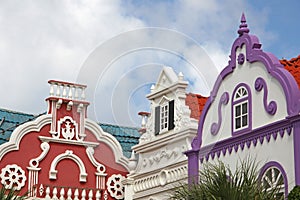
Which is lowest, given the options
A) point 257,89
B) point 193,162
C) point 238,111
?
point 193,162

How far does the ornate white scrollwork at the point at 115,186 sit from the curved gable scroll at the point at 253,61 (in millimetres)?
4952

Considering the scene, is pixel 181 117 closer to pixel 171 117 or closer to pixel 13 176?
pixel 171 117

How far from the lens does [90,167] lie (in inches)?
974

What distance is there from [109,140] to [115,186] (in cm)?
149

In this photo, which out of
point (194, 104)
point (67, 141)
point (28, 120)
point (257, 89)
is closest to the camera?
point (257, 89)

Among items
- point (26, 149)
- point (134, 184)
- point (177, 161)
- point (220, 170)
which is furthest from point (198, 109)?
→ point (220, 170)

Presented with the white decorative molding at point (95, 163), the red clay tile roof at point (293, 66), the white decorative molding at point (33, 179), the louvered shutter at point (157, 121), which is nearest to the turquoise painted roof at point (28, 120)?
the white decorative molding at point (33, 179)

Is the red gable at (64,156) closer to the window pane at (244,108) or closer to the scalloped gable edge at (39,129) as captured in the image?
the scalloped gable edge at (39,129)

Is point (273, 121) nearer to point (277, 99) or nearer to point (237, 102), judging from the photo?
A: point (277, 99)

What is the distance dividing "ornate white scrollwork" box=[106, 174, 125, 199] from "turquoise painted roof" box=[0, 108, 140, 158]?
1.53m

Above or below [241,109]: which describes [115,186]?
below

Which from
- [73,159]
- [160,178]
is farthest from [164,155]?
[73,159]

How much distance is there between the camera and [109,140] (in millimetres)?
25250

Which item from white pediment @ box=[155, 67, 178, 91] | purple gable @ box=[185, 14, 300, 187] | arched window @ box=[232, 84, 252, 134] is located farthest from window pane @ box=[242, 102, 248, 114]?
white pediment @ box=[155, 67, 178, 91]
